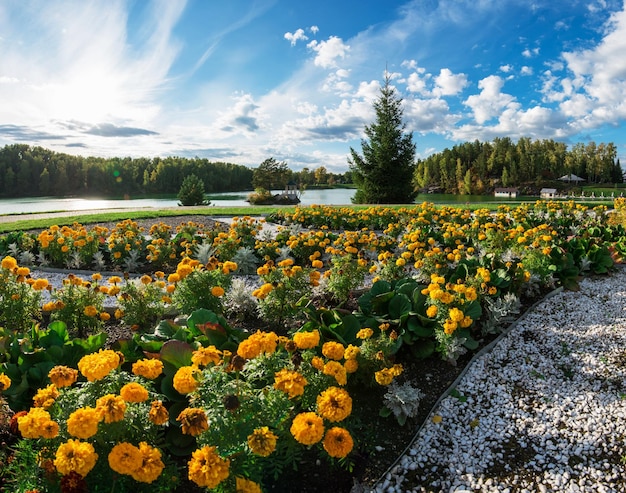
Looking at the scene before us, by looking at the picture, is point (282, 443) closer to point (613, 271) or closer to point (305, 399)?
point (305, 399)

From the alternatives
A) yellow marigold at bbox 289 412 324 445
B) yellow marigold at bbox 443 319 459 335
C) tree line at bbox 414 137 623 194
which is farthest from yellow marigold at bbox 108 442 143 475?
tree line at bbox 414 137 623 194

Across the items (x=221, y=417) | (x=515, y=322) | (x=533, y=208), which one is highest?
(x=533, y=208)

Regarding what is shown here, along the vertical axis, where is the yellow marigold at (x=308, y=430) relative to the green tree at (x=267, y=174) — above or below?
below

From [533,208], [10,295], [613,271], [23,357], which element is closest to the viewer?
[23,357]

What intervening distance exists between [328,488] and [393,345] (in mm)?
1113

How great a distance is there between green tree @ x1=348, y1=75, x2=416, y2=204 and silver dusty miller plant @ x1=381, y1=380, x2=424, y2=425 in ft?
71.0

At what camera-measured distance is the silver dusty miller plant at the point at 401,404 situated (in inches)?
99.6

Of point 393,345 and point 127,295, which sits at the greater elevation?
point 127,295

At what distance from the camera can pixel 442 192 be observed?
233ft

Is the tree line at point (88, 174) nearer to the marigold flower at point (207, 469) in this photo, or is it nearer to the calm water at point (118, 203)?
the calm water at point (118, 203)

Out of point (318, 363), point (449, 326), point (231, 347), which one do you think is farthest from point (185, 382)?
point (449, 326)

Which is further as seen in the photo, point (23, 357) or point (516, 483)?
point (23, 357)

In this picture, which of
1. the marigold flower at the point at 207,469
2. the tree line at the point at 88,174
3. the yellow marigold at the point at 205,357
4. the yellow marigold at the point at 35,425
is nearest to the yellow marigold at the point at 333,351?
the yellow marigold at the point at 205,357

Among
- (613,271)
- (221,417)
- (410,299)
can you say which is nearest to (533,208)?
(613,271)
